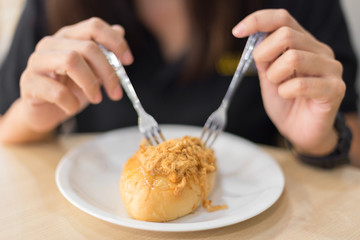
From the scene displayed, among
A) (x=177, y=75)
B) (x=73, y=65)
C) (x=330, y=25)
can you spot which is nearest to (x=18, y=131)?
(x=73, y=65)

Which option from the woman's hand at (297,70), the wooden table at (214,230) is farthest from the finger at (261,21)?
the wooden table at (214,230)

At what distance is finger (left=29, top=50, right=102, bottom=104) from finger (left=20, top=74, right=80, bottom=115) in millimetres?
29

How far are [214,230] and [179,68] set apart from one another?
893 millimetres

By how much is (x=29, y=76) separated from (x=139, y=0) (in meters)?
0.85

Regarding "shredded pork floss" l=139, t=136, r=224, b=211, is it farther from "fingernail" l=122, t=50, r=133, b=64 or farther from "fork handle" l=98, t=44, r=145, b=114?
"fingernail" l=122, t=50, r=133, b=64

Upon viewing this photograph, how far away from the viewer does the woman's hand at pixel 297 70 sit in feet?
2.39

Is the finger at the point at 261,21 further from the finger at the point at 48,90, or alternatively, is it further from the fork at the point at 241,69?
the finger at the point at 48,90

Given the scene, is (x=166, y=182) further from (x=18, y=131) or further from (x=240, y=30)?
(x=18, y=131)

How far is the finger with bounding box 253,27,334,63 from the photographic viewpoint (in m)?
0.73

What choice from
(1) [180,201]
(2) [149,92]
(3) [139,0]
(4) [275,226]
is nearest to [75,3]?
(3) [139,0]

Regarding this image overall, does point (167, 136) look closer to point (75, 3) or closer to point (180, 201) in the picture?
point (180, 201)

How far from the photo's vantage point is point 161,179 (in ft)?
2.13

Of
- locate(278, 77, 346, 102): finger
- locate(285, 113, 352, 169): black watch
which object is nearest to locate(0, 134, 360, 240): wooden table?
locate(285, 113, 352, 169): black watch

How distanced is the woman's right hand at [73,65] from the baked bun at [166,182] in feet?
0.75
